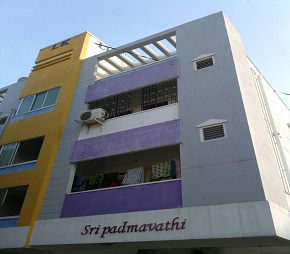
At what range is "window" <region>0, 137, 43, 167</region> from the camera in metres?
14.0

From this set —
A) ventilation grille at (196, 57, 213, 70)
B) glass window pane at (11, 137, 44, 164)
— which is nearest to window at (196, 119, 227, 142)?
ventilation grille at (196, 57, 213, 70)

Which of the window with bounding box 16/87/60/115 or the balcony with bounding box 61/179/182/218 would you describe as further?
the window with bounding box 16/87/60/115

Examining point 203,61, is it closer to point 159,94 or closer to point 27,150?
point 159,94

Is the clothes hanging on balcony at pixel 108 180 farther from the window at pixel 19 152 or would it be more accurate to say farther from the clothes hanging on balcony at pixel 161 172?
the window at pixel 19 152

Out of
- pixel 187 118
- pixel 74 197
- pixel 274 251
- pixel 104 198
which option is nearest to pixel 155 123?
pixel 187 118

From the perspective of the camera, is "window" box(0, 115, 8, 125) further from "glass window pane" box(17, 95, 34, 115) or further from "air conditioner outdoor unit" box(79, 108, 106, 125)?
"air conditioner outdoor unit" box(79, 108, 106, 125)

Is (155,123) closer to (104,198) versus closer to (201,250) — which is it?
(104,198)

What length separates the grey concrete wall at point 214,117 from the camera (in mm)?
8500

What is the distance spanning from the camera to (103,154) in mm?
11664

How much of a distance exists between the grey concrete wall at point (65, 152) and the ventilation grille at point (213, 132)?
18.4ft

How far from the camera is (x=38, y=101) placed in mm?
15500

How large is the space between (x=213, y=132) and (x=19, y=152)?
962cm

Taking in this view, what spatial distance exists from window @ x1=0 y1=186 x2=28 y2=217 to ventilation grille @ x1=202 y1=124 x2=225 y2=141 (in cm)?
817

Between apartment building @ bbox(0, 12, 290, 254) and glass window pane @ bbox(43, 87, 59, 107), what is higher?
glass window pane @ bbox(43, 87, 59, 107)
